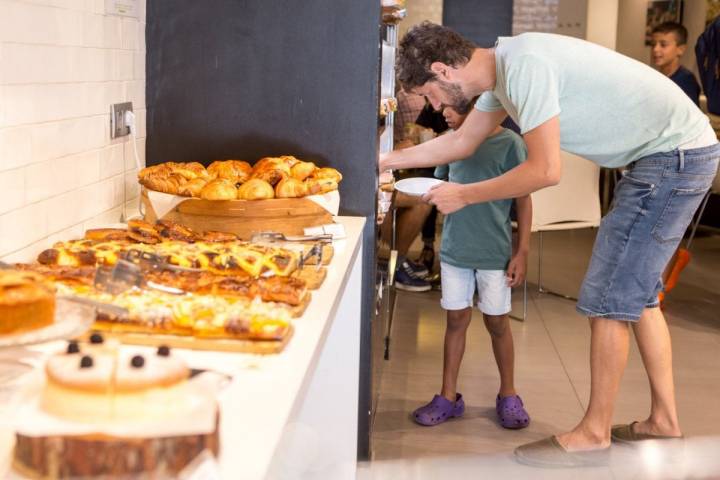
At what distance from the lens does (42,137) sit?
89.8 inches

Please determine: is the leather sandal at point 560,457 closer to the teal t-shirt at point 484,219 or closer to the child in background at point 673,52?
the teal t-shirt at point 484,219

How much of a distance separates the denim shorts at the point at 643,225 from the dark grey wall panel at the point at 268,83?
0.87 metres

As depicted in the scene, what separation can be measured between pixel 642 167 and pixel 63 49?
1972 millimetres

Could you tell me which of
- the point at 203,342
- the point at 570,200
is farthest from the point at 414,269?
the point at 203,342

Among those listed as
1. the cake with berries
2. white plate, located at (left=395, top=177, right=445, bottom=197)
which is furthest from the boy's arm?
the cake with berries

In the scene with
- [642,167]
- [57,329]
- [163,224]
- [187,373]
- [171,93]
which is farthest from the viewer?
[642,167]

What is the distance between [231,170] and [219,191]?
24 centimetres

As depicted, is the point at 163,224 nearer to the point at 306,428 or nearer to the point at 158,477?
the point at 306,428

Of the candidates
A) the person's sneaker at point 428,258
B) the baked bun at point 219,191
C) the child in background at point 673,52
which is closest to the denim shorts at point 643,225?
the baked bun at point 219,191

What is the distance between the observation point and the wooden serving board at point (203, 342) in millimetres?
1551

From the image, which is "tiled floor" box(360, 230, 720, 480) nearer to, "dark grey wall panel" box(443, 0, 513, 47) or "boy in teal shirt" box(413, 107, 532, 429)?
"boy in teal shirt" box(413, 107, 532, 429)

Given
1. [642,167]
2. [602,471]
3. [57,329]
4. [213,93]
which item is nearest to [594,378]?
[602,471]

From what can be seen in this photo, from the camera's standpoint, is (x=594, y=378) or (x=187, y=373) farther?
(x=594, y=378)

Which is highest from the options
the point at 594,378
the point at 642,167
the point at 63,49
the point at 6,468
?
the point at 63,49
